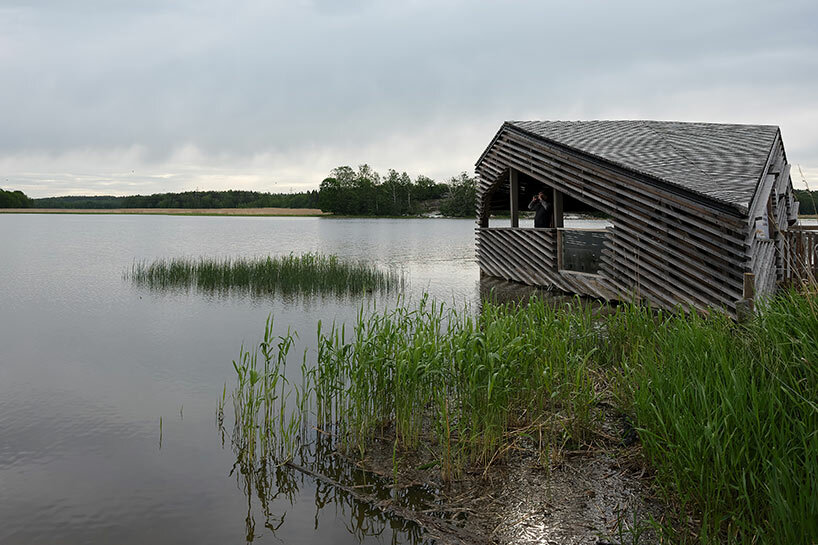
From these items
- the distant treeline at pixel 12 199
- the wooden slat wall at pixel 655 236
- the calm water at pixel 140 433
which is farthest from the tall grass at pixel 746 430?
the distant treeline at pixel 12 199

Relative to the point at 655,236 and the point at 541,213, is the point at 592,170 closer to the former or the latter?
the point at 655,236

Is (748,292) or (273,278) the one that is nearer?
(748,292)

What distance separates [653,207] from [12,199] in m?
136

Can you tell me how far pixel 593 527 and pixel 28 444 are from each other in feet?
18.8

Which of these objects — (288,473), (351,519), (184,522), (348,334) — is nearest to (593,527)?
(351,519)

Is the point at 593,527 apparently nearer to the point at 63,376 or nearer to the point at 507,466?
the point at 507,466

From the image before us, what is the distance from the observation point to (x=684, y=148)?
14469 millimetres

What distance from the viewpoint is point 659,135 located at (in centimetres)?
1611

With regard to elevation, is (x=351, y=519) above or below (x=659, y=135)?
below

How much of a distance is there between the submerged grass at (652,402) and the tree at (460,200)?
9645cm

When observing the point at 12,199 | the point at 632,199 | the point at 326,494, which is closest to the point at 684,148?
the point at 632,199

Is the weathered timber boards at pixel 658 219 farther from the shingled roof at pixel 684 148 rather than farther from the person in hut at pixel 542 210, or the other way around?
the person in hut at pixel 542 210

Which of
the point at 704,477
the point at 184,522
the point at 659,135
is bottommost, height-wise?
the point at 184,522

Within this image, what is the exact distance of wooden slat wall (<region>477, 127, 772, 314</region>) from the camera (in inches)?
416
